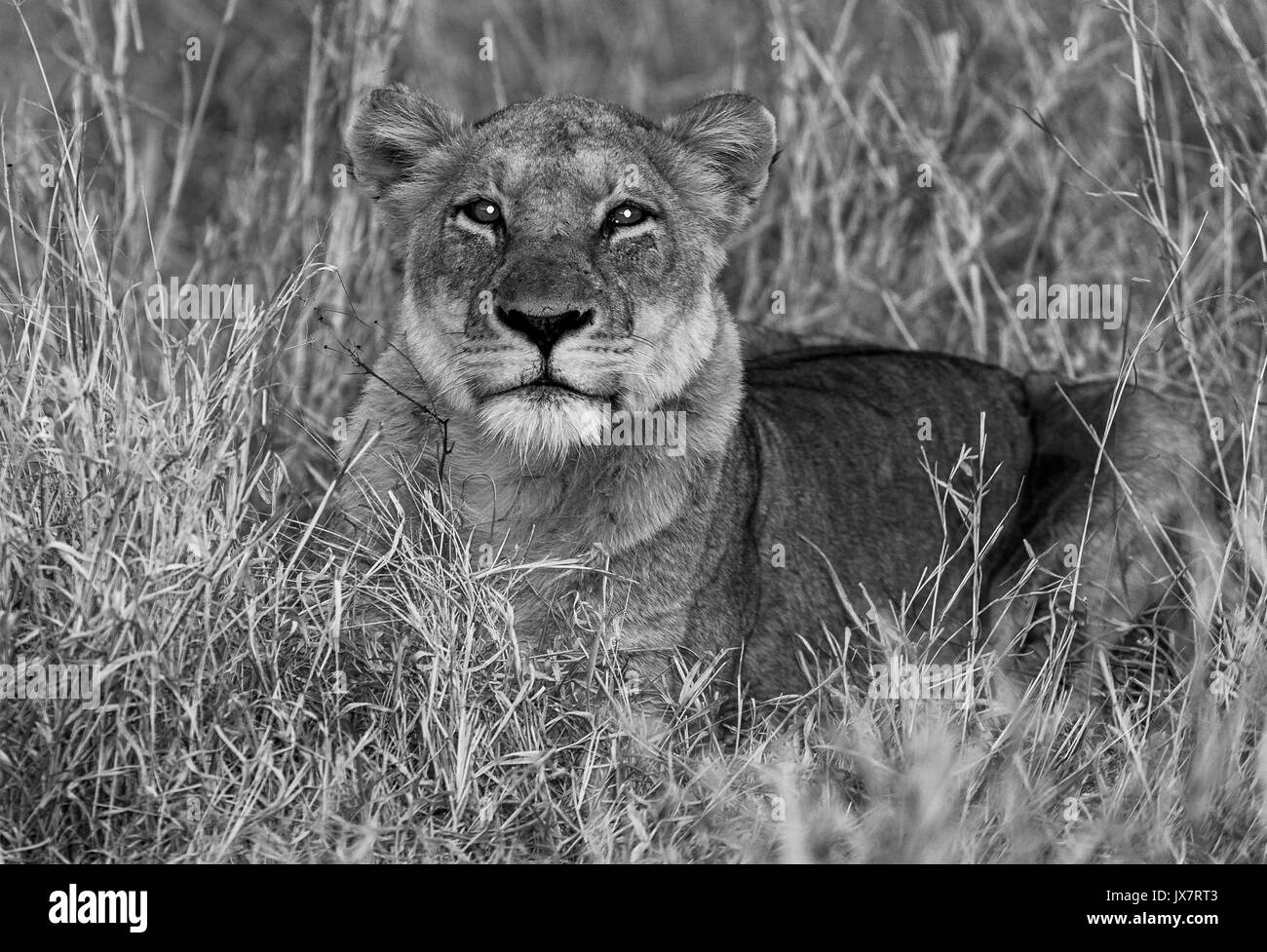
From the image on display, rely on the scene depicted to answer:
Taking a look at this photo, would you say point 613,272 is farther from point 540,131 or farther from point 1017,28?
point 1017,28

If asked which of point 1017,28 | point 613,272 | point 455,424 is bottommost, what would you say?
point 455,424

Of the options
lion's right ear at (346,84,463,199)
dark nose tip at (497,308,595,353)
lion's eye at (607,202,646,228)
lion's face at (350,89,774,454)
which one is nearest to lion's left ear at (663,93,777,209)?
lion's face at (350,89,774,454)

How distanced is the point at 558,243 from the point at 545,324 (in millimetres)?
368

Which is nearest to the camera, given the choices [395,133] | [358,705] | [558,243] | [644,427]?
[358,705]

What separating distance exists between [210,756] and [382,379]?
1.14m

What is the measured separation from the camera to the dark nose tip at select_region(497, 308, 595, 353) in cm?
414

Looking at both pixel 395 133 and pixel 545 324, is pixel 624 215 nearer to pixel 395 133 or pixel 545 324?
pixel 545 324

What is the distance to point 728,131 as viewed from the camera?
16.4 feet

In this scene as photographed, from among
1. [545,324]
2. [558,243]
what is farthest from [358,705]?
[558,243]

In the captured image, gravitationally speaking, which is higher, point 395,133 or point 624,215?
point 395,133

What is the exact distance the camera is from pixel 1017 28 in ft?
25.7

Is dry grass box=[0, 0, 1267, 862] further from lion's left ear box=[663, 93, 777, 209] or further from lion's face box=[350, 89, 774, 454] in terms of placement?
lion's left ear box=[663, 93, 777, 209]

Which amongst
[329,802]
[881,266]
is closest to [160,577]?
[329,802]
